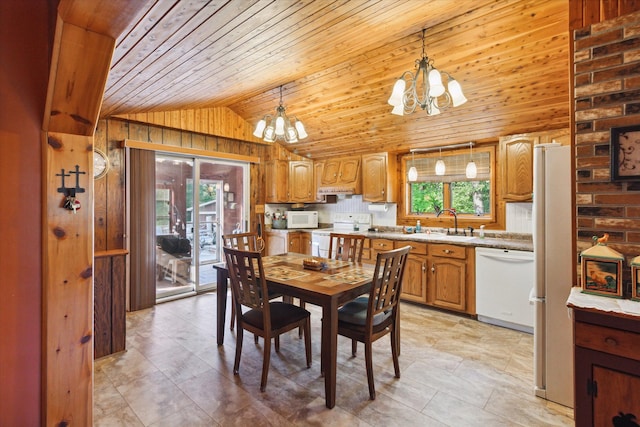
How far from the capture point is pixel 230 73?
2869mm

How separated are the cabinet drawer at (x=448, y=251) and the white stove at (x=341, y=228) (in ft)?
4.56

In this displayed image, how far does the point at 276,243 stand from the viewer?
5.41 meters

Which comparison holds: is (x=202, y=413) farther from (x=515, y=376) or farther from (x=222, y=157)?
(x=222, y=157)

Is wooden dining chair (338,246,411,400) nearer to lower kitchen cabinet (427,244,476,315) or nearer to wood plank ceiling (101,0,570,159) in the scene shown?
lower kitchen cabinet (427,244,476,315)

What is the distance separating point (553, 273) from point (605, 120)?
103 cm

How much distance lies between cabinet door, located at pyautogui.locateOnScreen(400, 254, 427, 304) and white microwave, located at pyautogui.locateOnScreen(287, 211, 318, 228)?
2.18 meters

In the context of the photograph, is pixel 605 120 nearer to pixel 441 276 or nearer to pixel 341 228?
pixel 441 276

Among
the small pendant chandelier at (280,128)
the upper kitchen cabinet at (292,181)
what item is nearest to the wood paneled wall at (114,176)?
the upper kitchen cabinet at (292,181)

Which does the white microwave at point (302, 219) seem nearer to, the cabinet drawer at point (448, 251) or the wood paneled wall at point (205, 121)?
the wood paneled wall at point (205, 121)

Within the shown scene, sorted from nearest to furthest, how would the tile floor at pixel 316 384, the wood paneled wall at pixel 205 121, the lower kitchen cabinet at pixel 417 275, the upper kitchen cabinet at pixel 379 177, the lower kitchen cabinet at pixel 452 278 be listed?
1. the tile floor at pixel 316 384
2. the lower kitchen cabinet at pixel 452 278
3. the lower kitchen cabinet at pixel 417 275
4. the wood paneled wall at pixel 205 121
5. the upper kitchen cabinet at pixel 379 177

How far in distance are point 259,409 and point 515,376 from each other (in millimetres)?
1965

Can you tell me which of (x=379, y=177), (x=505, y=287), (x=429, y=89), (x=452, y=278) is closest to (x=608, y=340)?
(x=429, y=89)

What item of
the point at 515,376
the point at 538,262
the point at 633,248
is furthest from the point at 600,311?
the point at 515,376

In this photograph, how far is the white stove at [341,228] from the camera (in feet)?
16.3
